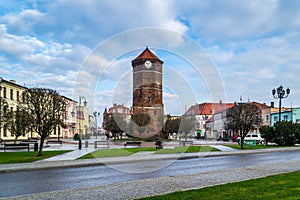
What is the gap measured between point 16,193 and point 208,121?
99.6 metres

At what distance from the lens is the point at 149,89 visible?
6956 centimetres

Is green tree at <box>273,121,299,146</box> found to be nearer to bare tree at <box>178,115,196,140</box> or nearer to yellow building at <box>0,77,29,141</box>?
bare tree at <box>178,115,196,140</box>

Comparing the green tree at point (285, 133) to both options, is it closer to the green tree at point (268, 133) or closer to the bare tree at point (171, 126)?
the green tree at point (268, 133)

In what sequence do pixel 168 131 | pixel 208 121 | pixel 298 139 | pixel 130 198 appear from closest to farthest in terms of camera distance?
1. pixel 130 198
2. pixel 298 139
3. pixel 168 131
4. pixel 208 121

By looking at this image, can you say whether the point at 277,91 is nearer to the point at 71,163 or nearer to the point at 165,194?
the point at 71,163

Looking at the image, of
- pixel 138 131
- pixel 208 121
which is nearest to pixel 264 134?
pixel 138 131

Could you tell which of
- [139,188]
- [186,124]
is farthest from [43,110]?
[186,124]

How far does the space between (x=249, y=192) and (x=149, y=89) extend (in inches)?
2400

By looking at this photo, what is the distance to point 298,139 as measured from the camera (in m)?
39.3

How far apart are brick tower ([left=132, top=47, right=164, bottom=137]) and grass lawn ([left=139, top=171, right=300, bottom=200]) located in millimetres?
51686

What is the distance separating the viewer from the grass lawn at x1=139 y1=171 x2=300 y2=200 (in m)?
8.21

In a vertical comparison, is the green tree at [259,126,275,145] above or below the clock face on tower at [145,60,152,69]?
below

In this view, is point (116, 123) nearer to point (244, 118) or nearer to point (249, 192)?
point (244, 118)

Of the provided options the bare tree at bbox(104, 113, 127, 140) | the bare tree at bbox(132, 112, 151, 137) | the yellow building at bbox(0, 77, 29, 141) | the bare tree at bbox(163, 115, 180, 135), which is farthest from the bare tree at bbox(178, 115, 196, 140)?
the yellow building at bbox(0, 77, 29, 141)
